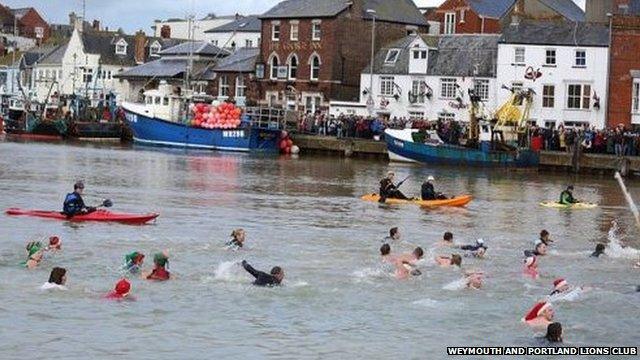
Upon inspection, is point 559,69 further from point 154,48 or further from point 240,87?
point 154,48

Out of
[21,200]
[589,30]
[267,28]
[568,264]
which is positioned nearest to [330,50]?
[267,28]

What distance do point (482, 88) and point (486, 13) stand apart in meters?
18.8

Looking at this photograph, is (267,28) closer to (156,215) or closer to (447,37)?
(447,37)

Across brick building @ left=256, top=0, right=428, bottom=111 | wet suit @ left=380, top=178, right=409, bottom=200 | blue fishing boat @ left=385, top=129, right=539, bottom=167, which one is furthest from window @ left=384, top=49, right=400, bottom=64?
wet suit @ left=380, top=178, right=409, bottom=200

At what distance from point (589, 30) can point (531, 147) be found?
484 inches

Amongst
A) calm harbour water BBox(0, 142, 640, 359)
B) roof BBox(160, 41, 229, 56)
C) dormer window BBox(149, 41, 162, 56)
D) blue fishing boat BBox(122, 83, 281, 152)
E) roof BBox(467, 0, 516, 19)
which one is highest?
roof BBox(467, 0, 516, 19)

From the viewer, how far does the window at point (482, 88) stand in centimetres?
8756

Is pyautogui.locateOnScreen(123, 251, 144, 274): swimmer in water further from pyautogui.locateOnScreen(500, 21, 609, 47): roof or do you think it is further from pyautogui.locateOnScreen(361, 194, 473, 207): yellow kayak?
pyautogui.locateOnScreen(500, 21, 609, 47): roof

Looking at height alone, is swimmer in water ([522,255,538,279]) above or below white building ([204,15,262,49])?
below

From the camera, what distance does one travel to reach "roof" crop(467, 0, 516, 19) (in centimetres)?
10494

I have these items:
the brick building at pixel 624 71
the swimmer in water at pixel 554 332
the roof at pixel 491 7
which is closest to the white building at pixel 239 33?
the roof at pixel 491 7

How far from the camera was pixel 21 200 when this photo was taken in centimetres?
4531

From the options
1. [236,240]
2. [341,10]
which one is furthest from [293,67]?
[236,240]

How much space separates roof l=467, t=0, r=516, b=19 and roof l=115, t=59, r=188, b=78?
25.7 metres
